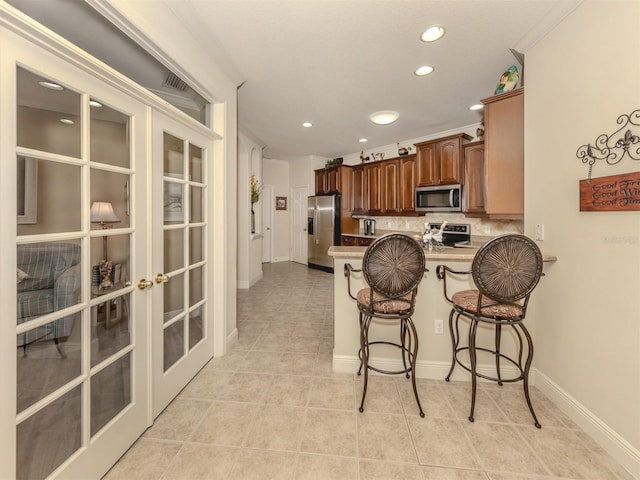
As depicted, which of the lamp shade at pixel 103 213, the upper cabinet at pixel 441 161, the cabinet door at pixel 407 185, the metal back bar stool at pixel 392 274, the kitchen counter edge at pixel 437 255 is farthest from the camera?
the cabinet door at pixel 407 185

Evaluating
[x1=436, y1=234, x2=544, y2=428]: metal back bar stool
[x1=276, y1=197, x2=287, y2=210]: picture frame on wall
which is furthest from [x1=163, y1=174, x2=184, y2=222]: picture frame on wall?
[x1=276, y1=197, x2=287, y2=210]: picture frame on wall

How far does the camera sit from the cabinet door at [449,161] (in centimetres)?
389

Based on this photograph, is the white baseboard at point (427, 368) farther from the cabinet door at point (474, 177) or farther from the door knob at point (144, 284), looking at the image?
the cabinet door at point (474, 177)

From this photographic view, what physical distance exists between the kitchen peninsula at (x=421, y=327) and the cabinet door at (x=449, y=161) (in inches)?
82.8

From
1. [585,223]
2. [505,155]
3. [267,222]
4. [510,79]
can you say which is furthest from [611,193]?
[267,222]

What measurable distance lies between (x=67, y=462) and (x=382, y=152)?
5.74 meters

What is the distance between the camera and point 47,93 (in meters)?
1.09

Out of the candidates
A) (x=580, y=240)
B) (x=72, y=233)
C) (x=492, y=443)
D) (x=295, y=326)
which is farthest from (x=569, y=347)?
(x=72, y=233)

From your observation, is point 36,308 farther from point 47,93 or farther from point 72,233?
point 47,93

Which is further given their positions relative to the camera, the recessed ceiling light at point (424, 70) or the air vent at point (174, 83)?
the recessed ceiling light at point (424, 70)

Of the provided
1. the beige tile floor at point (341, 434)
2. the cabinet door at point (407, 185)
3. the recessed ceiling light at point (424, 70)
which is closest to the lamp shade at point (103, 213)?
the beige tile floor at point (341, 434)

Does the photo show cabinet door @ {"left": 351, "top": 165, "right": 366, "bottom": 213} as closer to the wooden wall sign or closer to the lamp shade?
the wooden wall sign

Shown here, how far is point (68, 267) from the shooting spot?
120cm

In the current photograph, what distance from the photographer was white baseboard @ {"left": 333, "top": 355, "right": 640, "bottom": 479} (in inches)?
55.9
